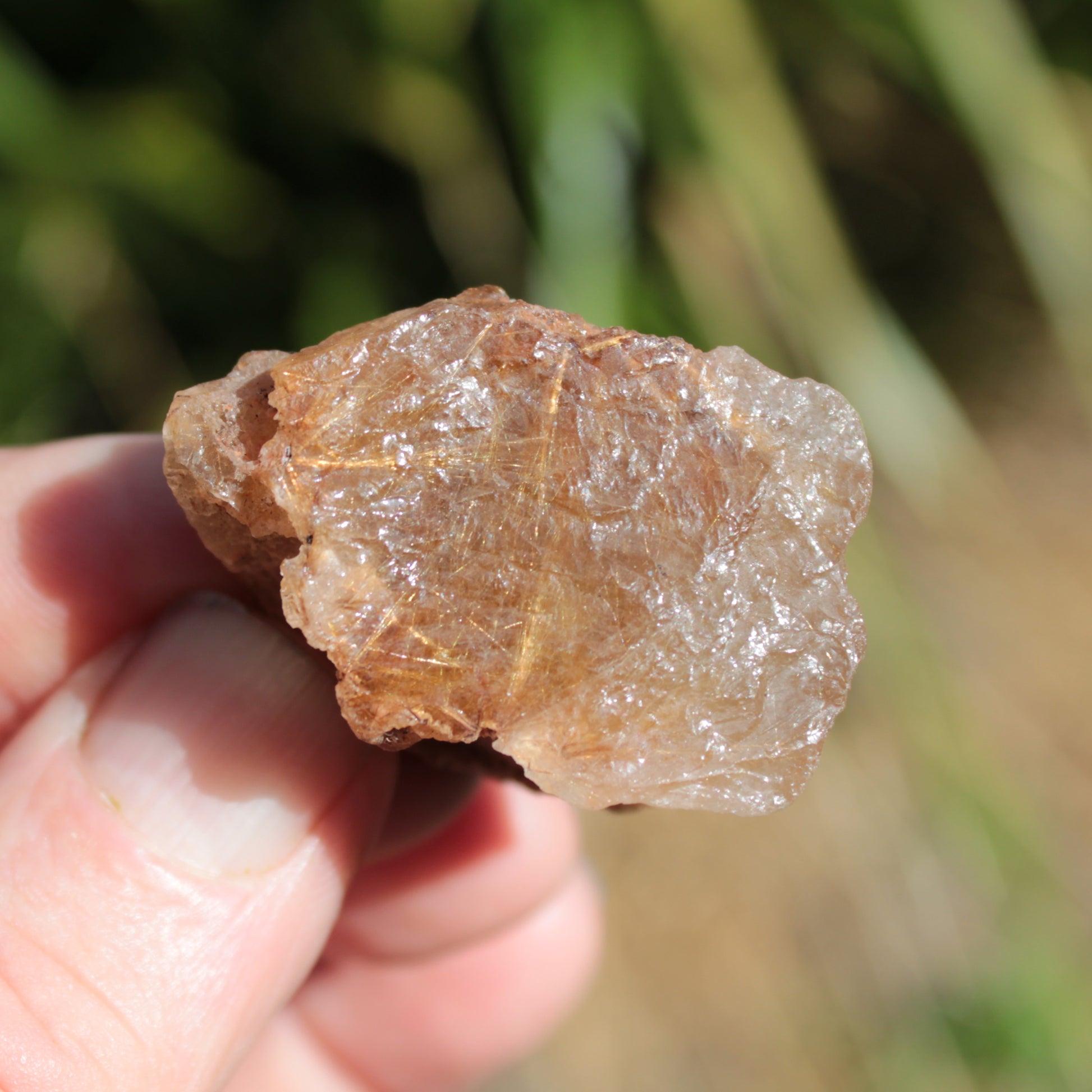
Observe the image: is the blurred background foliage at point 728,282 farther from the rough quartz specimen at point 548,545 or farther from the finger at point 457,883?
the rough quartz specimen at point 548,545

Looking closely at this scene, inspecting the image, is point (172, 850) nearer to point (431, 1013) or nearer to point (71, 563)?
point (71, 563)

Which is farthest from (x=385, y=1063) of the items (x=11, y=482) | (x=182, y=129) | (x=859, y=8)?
(x=859, y=8)

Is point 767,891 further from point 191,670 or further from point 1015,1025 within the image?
point 191,670

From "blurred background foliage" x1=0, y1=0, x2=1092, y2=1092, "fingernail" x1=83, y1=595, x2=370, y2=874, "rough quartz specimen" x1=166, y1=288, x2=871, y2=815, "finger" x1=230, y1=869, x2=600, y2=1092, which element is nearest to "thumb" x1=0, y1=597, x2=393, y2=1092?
"fingernail" x1=83, y1=595, x2=370, y2=874

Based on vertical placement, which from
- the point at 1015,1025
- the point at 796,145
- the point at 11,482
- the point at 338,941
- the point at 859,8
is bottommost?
the point at 1015,1025

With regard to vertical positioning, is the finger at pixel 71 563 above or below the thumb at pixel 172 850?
above

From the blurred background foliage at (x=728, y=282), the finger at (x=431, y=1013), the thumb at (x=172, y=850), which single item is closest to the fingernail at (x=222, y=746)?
the thumb at (x=172, y=850)

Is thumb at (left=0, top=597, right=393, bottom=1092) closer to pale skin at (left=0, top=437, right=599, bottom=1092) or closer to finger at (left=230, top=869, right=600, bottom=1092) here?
pale skin at (left=0, top=437, right=599, bottom=1092)
